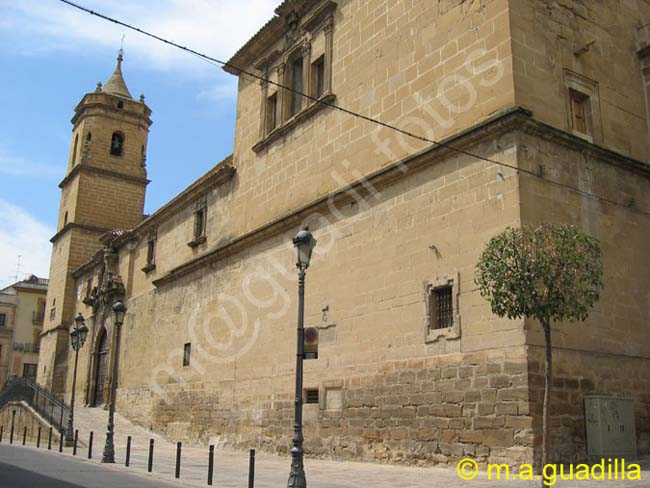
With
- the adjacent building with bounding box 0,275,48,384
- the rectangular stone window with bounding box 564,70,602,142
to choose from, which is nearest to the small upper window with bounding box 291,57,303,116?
the rectangular stone window with bounding box 564,70,602,142

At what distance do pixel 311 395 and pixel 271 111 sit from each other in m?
8.39


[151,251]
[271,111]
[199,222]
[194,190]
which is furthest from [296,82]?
[151,251]

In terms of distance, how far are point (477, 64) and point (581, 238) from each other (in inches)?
208

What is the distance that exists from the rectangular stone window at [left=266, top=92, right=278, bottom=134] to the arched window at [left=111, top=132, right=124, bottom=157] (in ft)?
68.9

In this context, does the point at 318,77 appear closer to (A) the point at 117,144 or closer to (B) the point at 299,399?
(B) the point at 299,399

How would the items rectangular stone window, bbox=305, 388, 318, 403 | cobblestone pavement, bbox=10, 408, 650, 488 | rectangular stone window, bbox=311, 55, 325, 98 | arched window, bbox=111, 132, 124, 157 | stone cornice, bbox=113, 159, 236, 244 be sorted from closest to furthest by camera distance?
cobblestone pavement, bbox=10, 408, 650, 488
rectangular stone window, bbox=305, 388, 318, 403
rectangular stone window, bbox=311, 55, 325, 98
stone cornice, bbox=113, 159, 236, 244
arched window, bbox=111, 132, 124, 157

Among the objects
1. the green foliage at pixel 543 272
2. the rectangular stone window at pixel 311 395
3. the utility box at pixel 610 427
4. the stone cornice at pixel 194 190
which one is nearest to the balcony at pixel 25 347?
the stone cornice at pixel 194 190

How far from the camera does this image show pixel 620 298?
11594 mm

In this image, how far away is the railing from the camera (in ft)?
71.4

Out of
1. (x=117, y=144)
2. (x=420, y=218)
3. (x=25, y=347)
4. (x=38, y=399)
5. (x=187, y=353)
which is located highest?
(x=117, y=144)

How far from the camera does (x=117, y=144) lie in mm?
37844

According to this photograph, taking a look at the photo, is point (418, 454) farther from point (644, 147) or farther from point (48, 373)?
point (48, 373)

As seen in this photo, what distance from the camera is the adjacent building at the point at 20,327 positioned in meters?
55.1

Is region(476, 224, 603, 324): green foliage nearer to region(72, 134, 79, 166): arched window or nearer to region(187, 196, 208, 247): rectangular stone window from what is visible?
region(187, 196, 208, 247): rectangular stone window
